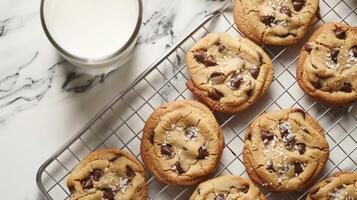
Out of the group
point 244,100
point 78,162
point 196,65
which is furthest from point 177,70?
point 78,162

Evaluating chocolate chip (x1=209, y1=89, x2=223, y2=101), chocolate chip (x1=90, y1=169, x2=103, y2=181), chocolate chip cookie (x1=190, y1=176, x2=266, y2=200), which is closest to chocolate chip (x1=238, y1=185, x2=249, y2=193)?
chocolate chip cookie (x1=190, y1=176, x2=266, y2=200)

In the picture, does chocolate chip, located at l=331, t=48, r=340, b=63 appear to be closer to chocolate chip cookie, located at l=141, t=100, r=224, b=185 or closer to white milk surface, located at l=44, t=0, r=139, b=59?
chocolate chip cookie, located at l=141, t=100, r=224, b=185

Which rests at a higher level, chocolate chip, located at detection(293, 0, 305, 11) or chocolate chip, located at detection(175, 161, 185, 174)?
chocolate chip, located at detection(293, 0, 305, 11)

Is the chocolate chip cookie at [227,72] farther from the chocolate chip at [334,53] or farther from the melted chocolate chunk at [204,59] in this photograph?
the chocolate chip at [334,53]

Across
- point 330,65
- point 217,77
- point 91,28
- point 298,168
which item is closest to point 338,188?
point 298,168

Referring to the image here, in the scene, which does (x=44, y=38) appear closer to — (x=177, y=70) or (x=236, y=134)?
(x=177, y=70)

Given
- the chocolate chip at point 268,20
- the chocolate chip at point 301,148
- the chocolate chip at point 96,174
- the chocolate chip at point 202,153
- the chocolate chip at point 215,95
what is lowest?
the chocolate chip at point 301,148

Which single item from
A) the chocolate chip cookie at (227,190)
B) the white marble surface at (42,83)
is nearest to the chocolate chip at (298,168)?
the chocolate chip cookie at (227,190)
